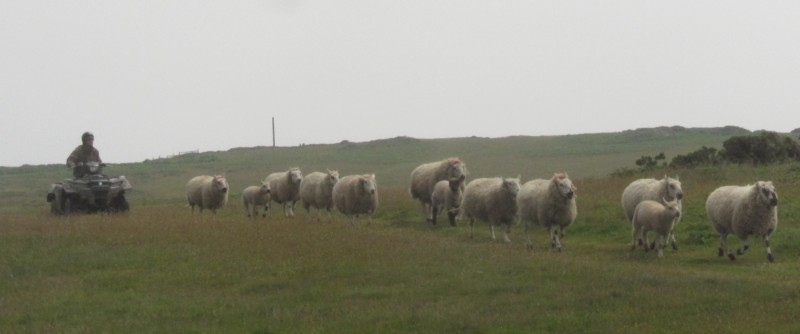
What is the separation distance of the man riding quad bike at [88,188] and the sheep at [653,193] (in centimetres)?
1284

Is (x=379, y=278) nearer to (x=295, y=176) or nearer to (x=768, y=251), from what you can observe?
(x=768, y=251)

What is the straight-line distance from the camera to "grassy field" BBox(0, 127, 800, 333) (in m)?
12.8

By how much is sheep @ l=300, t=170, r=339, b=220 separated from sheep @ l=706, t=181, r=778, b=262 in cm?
1257

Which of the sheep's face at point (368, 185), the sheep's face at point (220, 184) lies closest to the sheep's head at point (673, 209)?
the sheep's face at point (368, 185)

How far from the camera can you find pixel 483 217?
23.9 metres

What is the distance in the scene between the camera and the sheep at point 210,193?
102ft

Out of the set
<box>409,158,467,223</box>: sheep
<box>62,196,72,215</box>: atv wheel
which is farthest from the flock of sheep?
<box>62,196,72,215</box>: atv wheel

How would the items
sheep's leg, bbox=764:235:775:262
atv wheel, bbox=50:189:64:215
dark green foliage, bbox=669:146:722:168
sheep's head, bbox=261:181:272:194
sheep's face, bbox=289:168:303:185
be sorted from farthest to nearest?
dark green foliage, bbox=669:146:722:168
sheep's face, bbox=289:168:303:185
sheep's head, bbox=261:181:272:194
atv wheel, bbox=50:189:64:215
sheep's leg, bbox=764:235:775:262

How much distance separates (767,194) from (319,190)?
14426 mm

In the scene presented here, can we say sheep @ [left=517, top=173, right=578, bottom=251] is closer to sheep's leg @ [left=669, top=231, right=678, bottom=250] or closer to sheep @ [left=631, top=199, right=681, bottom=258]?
sheep @ [left=631, top=199, right=681, bottom=258]

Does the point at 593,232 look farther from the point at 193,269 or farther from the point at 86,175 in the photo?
the point at 86,175

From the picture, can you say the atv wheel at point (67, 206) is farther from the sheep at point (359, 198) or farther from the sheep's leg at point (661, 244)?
the sheep's leg at point (661, 244)

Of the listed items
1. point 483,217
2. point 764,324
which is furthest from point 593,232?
point 764,324

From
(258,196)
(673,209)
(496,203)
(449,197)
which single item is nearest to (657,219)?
(673,209)
